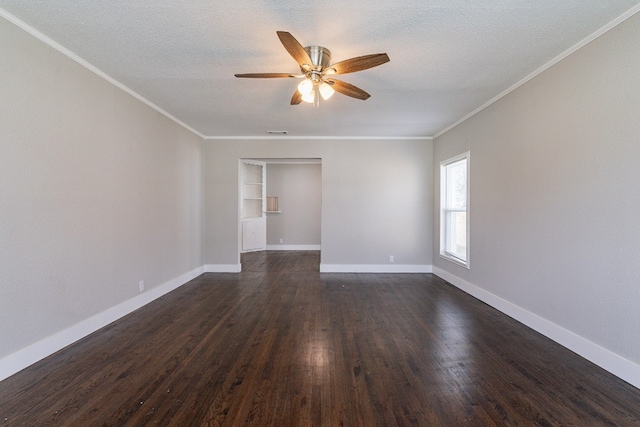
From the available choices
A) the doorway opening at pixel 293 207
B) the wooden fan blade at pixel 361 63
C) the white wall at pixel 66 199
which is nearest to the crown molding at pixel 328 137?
the white wall at pixel 66 199

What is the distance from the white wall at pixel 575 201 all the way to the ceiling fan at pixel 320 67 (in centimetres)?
168

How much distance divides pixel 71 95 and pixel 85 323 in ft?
6.84

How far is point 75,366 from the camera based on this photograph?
2.15m

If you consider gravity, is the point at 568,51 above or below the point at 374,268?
above

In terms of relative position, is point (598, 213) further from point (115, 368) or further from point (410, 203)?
point (115, 368)

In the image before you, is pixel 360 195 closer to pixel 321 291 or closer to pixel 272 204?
pixel 321 291

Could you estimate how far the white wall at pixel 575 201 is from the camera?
77.8 inches

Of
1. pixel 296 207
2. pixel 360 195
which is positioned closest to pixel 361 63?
pixel 360 195

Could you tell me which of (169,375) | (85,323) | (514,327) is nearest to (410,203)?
(514,327)

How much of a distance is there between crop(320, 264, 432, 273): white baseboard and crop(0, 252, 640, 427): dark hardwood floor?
1.86 meters

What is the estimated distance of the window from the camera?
14.4 ft

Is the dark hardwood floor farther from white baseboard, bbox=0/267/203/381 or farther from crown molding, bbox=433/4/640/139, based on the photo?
crown molding, bbox=433/4/640/139

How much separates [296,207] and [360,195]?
346 centimetres

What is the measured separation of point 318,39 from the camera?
87.8 inches
